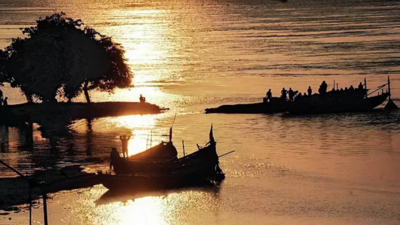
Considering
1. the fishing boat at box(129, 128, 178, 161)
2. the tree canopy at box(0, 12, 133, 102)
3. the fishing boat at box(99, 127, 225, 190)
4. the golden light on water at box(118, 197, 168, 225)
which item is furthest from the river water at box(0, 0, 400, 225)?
the tree canopy at box(0, 12, 133, 102)

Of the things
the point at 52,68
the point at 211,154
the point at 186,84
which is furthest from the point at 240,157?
the point at 186,84

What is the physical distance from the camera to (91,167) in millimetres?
56938

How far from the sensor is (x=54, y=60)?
80188 millimetres

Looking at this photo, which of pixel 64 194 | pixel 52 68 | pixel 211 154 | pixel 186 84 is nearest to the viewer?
pixel 64 194

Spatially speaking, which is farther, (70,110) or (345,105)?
(345,105)

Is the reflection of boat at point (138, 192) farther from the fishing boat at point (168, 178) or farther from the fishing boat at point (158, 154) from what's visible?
the fishing boat at point (158, 154)

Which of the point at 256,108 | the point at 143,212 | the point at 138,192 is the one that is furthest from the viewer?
the point at 256,108

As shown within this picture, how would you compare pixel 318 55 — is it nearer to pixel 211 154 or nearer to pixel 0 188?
pixel 211 154

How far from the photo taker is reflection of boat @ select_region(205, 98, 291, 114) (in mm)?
81438

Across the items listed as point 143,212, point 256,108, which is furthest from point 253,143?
point 143,212

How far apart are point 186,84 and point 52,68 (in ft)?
81.8

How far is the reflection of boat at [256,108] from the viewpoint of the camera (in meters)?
81.4

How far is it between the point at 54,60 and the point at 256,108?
652 inches

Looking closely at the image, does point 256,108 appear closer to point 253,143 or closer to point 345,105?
point 345,105
